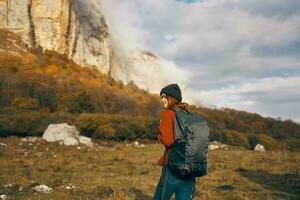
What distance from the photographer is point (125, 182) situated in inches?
627

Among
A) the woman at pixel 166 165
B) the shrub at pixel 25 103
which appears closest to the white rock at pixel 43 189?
the woman at pixel 166 165

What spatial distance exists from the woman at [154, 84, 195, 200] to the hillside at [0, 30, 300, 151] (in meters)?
37.4

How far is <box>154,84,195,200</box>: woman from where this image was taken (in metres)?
6.54

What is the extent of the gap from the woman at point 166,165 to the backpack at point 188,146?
0.09m

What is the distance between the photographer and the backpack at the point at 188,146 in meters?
6.40

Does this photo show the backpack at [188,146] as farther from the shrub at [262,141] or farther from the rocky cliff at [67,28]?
the rocky cliff at [67,28]

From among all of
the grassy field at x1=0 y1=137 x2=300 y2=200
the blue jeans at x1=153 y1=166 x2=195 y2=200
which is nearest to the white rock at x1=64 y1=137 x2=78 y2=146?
the grassy field at x1=0 y1=137 x2=300 y2=200

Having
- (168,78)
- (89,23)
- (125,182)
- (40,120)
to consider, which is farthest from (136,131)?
(168,78)

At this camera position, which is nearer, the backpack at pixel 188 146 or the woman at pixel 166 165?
the backpack at pixel 188 146

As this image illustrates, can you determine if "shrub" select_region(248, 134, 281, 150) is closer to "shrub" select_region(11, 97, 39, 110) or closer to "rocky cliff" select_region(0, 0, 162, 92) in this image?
"shrub" select_region(11, 97, 39, 110)

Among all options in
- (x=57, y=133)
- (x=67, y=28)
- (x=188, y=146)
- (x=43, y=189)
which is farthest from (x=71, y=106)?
(x=188, y=146)

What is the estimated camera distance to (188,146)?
21.0 feet

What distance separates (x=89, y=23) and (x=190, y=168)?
100m

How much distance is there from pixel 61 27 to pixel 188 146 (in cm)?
8542
